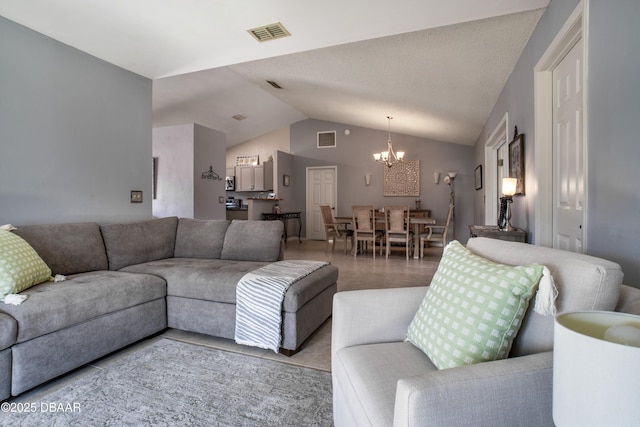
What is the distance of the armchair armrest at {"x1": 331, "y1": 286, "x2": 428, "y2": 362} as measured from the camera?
132cm

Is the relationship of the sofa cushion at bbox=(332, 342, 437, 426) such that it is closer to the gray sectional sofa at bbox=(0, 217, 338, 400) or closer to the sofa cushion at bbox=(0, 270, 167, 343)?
the gray sectional sofa at bbox=(0, 217, 338, 400)

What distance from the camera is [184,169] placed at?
5.79 meters

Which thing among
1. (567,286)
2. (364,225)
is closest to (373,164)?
(364,225)

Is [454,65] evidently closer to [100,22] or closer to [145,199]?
[100,22]

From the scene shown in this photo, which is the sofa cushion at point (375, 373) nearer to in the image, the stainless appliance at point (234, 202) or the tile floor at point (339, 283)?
the tile floor at point (339, 283)

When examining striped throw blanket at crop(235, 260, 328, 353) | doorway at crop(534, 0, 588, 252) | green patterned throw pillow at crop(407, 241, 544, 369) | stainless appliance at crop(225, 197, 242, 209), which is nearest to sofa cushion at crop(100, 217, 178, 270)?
striped throw blanket at crop(235, 260, 328, 353)

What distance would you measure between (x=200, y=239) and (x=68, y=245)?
1.03 metres

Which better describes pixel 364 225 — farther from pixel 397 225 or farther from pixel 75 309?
pixel 75 309

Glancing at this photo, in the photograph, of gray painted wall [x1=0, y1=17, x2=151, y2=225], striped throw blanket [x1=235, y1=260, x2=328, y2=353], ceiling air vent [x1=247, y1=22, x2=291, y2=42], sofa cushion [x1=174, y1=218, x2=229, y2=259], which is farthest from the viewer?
sofa cushion [x1=174, y1=218, x2=229, y2=259]

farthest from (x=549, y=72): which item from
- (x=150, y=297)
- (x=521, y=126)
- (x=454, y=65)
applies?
(x=150, y=297)

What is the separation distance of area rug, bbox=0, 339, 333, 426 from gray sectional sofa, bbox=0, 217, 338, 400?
Result: 187 mm

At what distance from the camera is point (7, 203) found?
7.86ft

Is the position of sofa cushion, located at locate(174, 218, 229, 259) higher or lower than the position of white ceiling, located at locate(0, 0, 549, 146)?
lower

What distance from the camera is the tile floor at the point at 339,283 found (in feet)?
6.42
